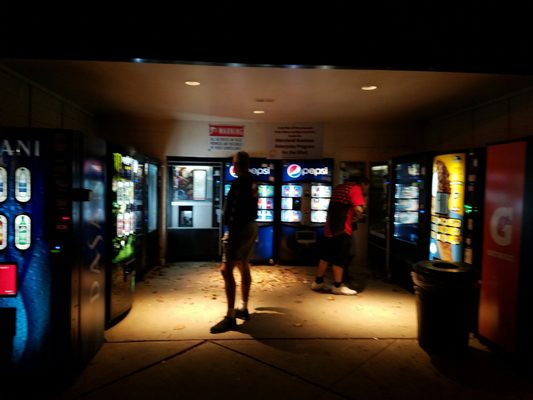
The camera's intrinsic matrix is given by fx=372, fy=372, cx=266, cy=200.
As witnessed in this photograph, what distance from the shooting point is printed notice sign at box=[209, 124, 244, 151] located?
826 centimetres

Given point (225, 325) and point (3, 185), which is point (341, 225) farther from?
point (3, 185)

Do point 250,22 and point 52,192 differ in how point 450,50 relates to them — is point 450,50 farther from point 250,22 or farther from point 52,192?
point 52,192

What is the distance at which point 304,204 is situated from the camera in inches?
307

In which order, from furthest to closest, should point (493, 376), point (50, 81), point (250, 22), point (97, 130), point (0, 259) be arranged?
point (97, 130) < point (50, 81) < point (493, 376) < point (0, 259) < point (250, 22)

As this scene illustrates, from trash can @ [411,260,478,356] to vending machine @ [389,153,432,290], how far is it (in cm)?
208

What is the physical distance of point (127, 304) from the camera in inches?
187

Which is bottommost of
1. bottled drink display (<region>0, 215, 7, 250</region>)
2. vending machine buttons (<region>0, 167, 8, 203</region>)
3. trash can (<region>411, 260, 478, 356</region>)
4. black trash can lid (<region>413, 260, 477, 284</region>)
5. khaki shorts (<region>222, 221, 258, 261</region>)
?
trash can (<region>411, 260, 478, 356</region>)

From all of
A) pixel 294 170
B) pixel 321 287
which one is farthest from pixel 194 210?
pixel 321 287

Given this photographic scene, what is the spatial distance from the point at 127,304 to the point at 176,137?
4.40 meters

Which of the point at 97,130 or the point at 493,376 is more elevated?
the point at 97,130

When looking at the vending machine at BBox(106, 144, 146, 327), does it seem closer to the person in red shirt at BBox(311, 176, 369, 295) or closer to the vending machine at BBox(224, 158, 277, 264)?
the vending machine at BBox(224, 158, 277, 264)

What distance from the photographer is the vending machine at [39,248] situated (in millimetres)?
2930

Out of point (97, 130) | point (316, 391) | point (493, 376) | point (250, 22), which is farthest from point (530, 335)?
point (97, 130)

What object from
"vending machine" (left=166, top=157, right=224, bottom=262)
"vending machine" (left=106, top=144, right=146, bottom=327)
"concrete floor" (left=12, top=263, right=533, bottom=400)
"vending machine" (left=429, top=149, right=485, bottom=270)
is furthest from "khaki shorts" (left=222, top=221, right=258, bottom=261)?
"vending machine" (left=166, top=157, right=224, bottom=262)
